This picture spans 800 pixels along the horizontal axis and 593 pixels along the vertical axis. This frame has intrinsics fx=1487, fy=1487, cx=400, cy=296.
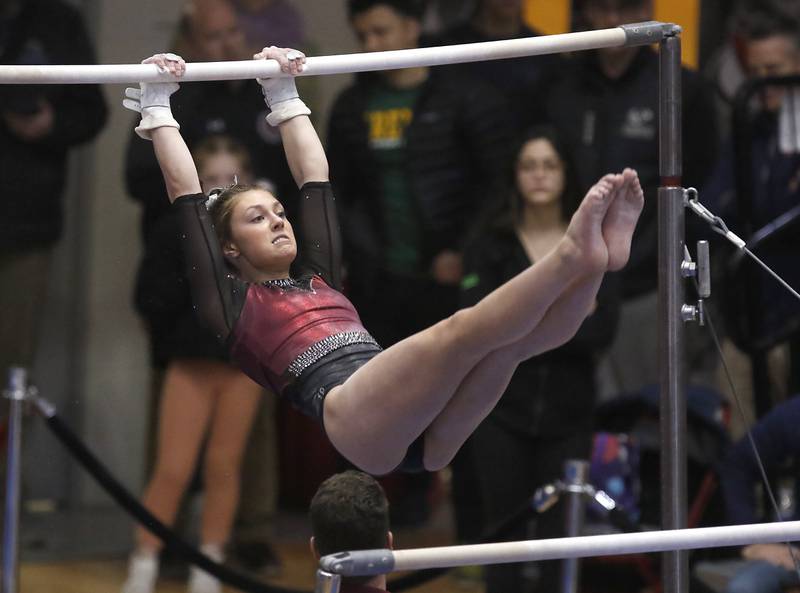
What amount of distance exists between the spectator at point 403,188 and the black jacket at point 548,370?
0.78ft

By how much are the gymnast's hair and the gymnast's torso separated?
0.55 feet

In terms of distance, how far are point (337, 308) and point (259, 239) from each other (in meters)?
0.22

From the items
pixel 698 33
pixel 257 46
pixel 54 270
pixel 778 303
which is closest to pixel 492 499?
pixel 778 303

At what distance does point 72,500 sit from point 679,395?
2925 millimetres

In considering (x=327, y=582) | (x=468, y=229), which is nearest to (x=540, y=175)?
(x=468, y=229)

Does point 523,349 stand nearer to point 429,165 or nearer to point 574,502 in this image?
point 574,502

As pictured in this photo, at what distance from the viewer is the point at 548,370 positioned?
432 cm

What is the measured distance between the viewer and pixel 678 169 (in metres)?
3.23

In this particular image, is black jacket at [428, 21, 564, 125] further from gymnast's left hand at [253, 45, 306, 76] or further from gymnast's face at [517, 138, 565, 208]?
gymnast's left hand at [253, 45, 306, 76]

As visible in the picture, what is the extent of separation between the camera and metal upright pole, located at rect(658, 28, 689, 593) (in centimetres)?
322

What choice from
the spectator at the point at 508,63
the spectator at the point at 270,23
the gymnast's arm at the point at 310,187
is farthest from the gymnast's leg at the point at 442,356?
the spectator at the point at 508,63

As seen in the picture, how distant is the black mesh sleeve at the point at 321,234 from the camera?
127 inches

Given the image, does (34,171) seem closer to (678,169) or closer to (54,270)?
(54,270)

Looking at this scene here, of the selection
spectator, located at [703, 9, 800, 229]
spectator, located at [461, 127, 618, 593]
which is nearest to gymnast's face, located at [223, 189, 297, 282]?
spectator, located at [461, 127, 618, 593]
